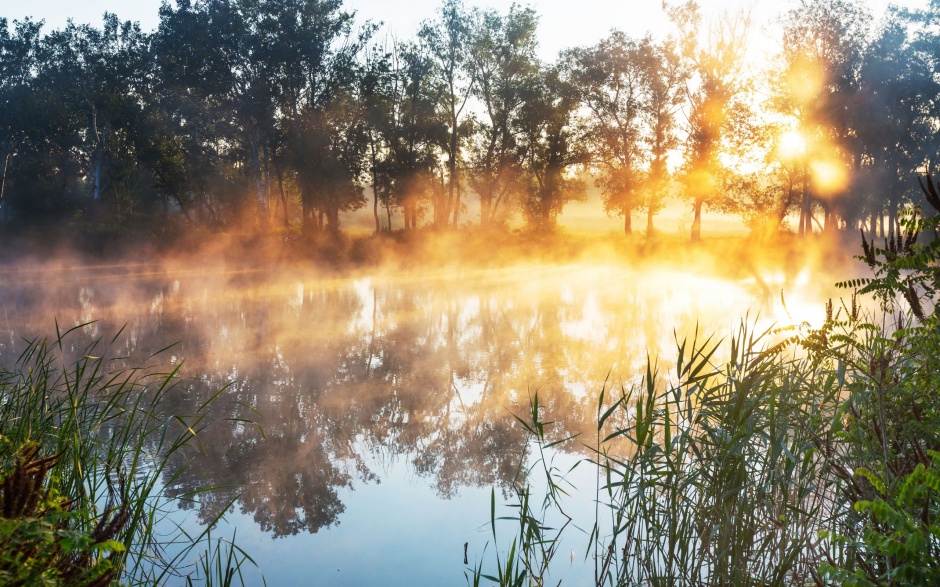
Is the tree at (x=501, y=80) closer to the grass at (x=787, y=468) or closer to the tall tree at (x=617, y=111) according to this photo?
the tall tree at (x=617, y=111)

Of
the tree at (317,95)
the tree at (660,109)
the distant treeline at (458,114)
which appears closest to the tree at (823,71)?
the distant treeline at (458,114)

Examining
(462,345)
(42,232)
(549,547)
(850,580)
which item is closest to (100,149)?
(42,232)

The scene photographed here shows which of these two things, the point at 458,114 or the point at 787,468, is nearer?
the point at 787,468

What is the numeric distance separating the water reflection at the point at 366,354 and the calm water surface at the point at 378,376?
33mm

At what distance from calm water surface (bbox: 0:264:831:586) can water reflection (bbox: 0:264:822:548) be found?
0.11ft

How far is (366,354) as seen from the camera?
10438 mm

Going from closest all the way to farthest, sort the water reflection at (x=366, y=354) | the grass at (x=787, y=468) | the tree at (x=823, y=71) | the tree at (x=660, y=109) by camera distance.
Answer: the grass at (x=787, y=468)
the water reflection at (x=366, y=354)
the tree at (x=823, y=71)
the tree at (x=660, y=109)

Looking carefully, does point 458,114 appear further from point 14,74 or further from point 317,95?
point 14,74

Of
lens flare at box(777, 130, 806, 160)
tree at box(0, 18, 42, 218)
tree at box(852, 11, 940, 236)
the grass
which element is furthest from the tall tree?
the grass

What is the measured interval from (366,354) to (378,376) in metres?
1.50

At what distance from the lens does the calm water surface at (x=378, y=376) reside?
183 inches

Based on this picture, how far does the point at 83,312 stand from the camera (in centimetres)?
1375

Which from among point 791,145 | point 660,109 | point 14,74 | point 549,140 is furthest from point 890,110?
point 14,74

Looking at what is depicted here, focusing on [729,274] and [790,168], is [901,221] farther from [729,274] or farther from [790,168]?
Result: [790,168]
